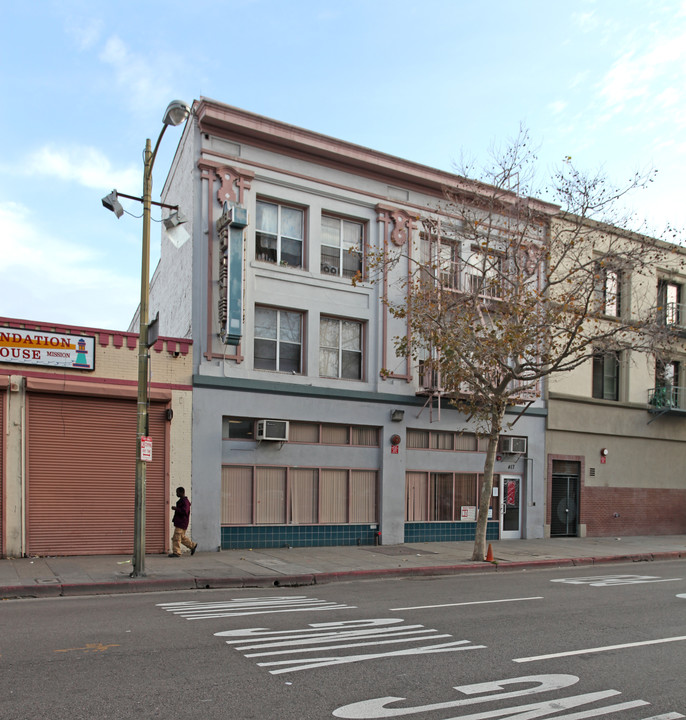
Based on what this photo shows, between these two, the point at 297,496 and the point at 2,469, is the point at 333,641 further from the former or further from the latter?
the point at 297,496

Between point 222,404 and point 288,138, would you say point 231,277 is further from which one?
point 288,138

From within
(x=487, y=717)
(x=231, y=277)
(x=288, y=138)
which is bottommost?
(x=487, y=717)

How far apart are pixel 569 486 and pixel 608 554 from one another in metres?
4.89

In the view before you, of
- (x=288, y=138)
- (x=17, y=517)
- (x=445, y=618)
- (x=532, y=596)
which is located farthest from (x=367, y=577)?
(x=288, y=138)

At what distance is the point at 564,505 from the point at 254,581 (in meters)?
13.8

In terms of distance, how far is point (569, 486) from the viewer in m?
24.3

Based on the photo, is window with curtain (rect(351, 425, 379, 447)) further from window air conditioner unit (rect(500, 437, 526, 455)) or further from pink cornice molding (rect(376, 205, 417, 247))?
pink cornice molding (rect(376, 205, 417, 247))

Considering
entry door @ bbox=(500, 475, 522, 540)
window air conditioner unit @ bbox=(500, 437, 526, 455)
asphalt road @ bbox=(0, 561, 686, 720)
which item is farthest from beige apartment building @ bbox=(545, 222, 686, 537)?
asphalt road @ bbox=(0, 561, 686, 720)

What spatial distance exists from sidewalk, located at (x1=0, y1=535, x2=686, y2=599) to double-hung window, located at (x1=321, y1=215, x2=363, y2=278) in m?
7.55

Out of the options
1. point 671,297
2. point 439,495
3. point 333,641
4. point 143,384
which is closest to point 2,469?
point 143,384

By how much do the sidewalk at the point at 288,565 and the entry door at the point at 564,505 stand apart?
1.78 meters

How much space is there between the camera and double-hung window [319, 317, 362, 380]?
1992cm

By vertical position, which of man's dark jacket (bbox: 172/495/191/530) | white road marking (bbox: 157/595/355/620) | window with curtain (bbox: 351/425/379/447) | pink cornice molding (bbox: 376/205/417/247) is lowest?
white road marking (bbox: 157/595/355/620)

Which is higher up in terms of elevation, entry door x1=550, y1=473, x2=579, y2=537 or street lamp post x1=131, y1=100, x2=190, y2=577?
street lamp post x1=131, y1=100, x2=190, y2=577
